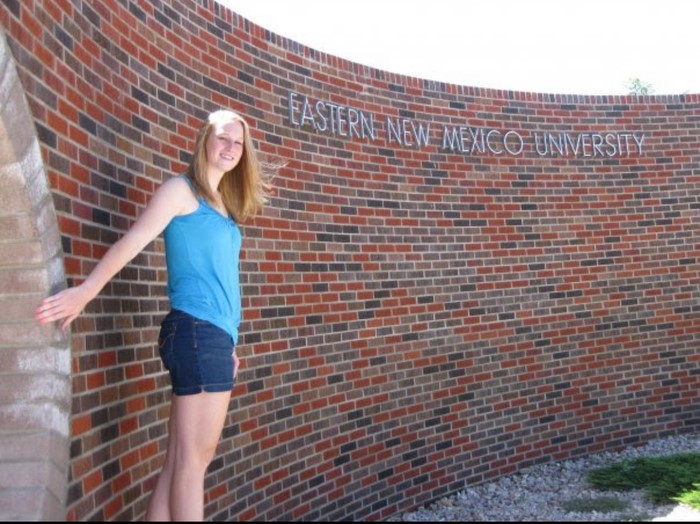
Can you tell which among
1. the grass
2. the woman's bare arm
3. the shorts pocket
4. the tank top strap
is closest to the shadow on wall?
the woman's bare arm

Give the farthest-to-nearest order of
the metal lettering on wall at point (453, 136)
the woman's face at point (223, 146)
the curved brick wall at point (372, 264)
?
the metal lettering on wall at point (453, 136) < the curved brick wall at point (372, 264) < the woman's face at point (223, 146)

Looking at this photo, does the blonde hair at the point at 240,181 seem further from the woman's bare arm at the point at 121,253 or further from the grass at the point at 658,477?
the grass at the point at 658,477

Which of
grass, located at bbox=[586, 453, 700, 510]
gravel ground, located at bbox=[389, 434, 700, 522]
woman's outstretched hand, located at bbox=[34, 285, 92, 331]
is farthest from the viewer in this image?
grass, located at bbox=[586, 453, 700, 510]

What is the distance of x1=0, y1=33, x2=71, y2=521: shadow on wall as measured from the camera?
2.47 m

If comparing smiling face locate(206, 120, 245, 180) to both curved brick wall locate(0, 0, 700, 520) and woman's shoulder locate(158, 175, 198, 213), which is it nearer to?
woman's shoulder locate(158, 175, 198, 213)

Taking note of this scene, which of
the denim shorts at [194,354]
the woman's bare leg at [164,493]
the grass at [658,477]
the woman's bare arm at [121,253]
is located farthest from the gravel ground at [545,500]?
the woman's bare arm at [121,253]

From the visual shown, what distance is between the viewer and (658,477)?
216 inches

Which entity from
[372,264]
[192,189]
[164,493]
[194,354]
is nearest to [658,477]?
[372,264]

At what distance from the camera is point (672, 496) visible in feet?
16.4

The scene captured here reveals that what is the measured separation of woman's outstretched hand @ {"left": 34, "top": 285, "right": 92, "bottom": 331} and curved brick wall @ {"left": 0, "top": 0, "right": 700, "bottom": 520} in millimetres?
284

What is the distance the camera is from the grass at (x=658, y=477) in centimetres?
501

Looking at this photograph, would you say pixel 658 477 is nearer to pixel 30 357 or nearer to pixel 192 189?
pixel 192 189

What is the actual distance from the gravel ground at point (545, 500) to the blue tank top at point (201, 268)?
2.95 m

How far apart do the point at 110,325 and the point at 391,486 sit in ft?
9.28
